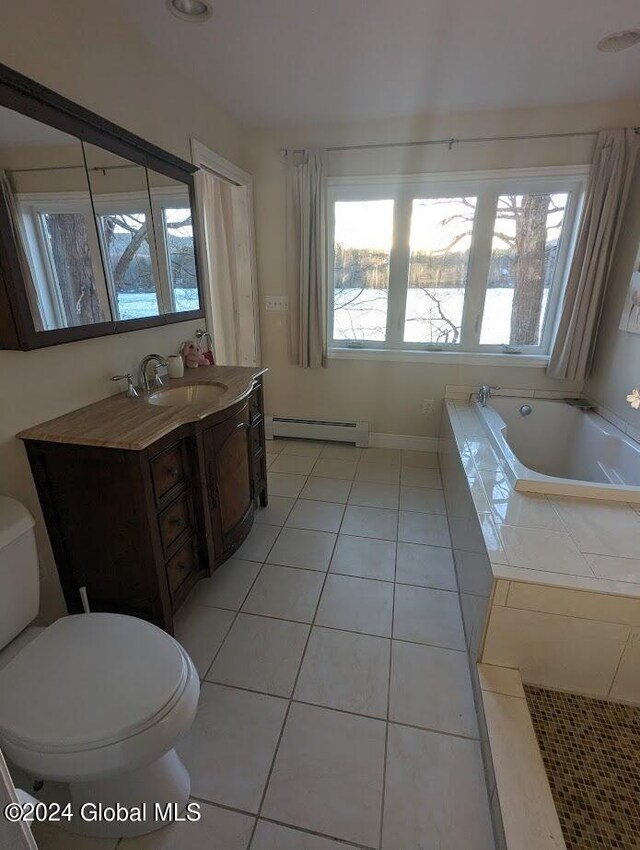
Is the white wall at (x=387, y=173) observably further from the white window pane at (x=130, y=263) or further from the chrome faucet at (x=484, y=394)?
the white window pane at (x=130, y=263)

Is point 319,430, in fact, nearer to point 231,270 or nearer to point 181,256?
point 231,270

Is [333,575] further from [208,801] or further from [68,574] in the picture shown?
[68,574]

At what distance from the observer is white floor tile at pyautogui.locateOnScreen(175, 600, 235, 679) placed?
149 cm

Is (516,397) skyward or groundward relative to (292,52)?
groundward

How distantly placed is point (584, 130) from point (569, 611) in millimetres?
2775

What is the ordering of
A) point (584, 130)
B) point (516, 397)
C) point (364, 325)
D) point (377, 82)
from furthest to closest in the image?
point (364, 325) < point (516, 397) < point (584, 130) < point (377, 82)

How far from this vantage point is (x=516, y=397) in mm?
2879

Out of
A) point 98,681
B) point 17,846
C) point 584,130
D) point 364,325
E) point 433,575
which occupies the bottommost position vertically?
point 433,575

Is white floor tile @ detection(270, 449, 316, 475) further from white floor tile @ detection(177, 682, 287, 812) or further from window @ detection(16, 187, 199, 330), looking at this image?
white floor tile @ detection(177, 682, 287, 812)

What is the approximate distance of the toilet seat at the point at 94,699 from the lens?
0.83 meters

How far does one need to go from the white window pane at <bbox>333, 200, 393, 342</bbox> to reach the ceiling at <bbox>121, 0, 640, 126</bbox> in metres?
0.59

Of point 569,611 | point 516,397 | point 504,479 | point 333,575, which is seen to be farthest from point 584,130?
point 333,575

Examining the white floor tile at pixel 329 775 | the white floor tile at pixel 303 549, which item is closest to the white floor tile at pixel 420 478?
the white floor tile at pixel 303 549

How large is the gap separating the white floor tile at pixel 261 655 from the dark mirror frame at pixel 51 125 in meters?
1.29
